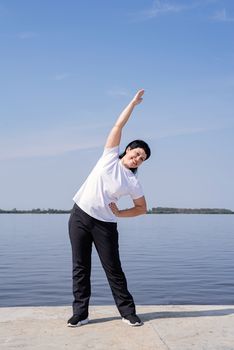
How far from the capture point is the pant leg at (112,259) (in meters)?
5.51

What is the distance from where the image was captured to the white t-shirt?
212 inches

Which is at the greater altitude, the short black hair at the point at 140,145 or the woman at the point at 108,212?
the short black hair at the point at 140,145

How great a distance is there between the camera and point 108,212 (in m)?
5.48

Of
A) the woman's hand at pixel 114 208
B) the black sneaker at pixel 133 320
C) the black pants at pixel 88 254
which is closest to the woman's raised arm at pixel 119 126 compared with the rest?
the woman's hand at pixel 114 208

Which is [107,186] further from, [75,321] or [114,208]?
[75,321]

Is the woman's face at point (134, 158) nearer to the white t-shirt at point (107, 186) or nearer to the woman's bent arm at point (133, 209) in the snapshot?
the white t-shirt at point (107, 186)

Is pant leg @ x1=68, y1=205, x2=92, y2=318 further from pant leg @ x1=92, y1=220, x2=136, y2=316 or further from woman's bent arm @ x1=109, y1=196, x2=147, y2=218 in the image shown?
woman's bent arm @ x1=109, y1=196, x2=147, y2=218

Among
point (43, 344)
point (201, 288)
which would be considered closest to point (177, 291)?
point (201, 288)

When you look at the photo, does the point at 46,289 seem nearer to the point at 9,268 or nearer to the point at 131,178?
the point at 9,268

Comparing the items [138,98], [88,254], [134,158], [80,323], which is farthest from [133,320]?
[138,98]

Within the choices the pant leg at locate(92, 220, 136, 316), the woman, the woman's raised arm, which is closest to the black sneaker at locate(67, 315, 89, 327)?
the woman

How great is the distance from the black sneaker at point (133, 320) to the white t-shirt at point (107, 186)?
0.98m

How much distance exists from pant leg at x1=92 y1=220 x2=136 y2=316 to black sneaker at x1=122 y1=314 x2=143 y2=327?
0.05 m

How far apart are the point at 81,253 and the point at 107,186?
0.76m
